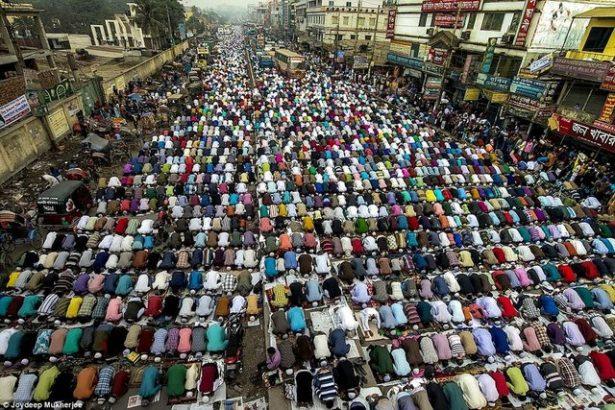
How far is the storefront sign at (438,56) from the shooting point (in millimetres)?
34250

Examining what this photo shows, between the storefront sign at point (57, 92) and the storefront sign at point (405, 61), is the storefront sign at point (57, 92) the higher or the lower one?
the lower one

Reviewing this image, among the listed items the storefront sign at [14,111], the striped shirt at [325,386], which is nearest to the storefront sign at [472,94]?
the striped shirt at [325,386]

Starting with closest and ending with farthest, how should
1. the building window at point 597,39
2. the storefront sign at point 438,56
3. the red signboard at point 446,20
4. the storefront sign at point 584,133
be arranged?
the storefront sign at point 584,133 < the building window at point 597,39 < the storefront sign at point 438,56 < the red signboard at point 446,20

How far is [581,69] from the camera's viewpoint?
21.8 meters

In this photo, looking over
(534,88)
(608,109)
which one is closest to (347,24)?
(534,88)

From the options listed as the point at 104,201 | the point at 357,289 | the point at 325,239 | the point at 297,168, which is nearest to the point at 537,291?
the point at 357,289

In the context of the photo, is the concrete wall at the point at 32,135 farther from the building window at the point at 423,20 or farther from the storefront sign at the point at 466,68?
the building window at the point at 423,20

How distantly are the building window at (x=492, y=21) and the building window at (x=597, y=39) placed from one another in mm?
9097

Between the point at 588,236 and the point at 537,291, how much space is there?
6036 millimetres

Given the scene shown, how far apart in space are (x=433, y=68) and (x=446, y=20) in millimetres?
5974

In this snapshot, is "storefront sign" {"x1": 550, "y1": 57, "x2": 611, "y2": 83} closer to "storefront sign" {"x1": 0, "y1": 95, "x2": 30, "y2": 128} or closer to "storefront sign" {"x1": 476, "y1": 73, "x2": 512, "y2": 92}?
"storefront sign" {"x1": 476, "y1": 73, "x2": 512, "y2": 92}

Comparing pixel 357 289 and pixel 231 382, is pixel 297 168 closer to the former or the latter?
pixel 357 289

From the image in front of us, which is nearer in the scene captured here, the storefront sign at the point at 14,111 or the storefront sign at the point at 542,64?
the storefront sign at the point at 14,111

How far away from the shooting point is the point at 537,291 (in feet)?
45.7
